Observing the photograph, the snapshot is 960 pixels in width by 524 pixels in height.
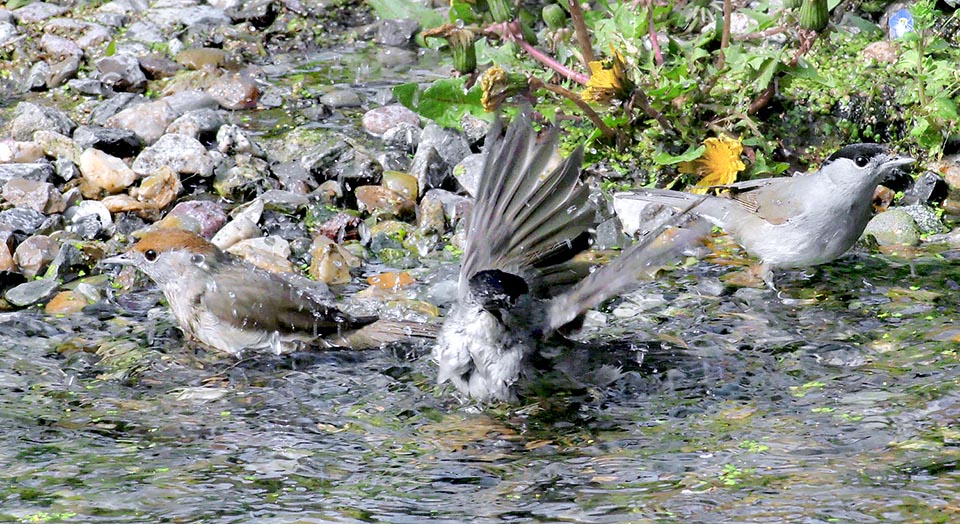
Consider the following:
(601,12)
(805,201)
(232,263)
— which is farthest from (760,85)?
(232,263)

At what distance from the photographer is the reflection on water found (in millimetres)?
3338

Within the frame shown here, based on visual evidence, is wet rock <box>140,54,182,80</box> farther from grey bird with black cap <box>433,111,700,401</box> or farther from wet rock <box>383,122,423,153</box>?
grey bird with black cap <box>433,111,700,401</box>

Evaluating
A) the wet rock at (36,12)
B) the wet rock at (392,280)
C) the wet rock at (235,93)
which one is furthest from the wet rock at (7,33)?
the wet rock at (392,280)

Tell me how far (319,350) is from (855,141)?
139 inches

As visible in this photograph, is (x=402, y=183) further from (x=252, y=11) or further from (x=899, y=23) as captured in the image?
(x=899, y=23)

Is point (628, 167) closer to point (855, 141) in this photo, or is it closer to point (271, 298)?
point (855, 141)

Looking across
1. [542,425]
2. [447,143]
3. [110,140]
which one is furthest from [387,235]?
[542,425]

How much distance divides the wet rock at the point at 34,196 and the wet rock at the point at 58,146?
0.44 meters

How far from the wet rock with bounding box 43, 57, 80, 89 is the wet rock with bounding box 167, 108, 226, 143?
1.32 metres

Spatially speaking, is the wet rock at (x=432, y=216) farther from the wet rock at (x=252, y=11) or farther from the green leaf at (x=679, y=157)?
the wet rock at (x=252, y=11)

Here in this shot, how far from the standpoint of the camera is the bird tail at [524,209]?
183 inches

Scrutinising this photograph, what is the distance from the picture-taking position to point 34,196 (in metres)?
6.68

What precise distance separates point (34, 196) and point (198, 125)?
116 centimetres

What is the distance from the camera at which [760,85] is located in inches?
245
